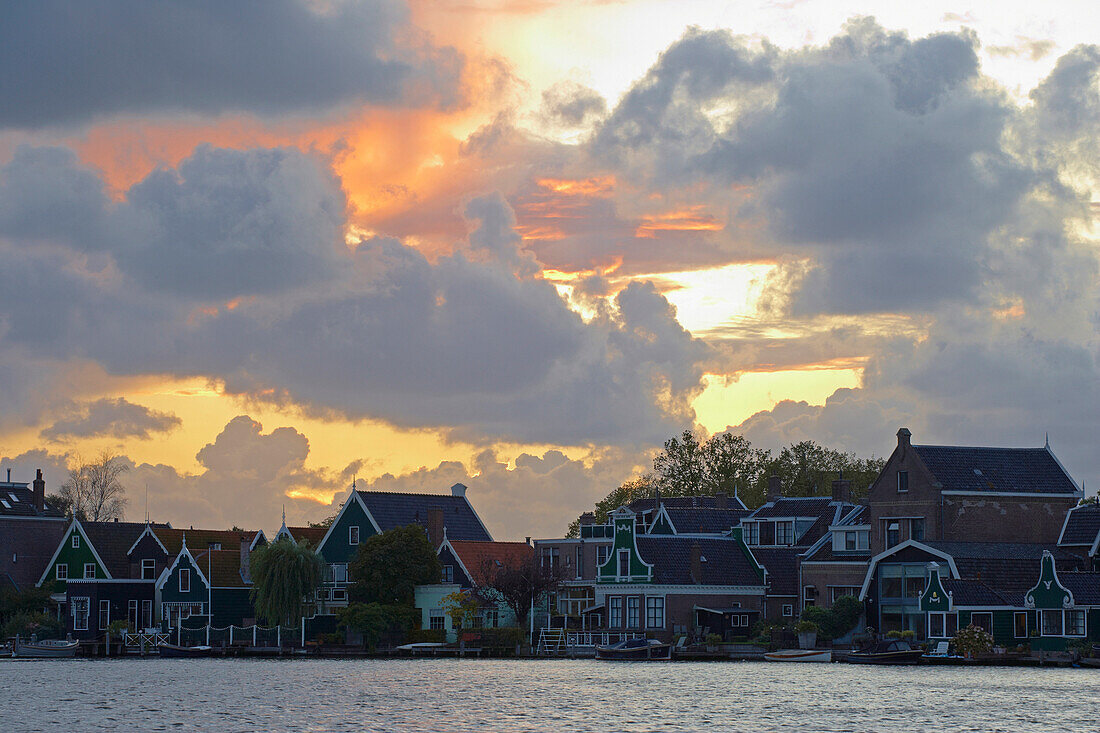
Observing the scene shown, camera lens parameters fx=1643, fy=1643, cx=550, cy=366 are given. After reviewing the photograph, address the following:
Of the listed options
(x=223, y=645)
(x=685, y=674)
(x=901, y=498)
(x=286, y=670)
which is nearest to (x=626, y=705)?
(x=685, y=674)

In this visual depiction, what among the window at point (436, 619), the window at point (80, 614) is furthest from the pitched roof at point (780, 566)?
the window at point (80, 614)

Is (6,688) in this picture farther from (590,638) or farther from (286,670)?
(590,638)

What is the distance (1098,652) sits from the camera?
286 feet

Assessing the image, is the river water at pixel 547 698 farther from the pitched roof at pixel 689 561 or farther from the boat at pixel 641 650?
the pitched roof at pixel 689 561

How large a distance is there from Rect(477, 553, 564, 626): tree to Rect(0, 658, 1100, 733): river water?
11.3 m

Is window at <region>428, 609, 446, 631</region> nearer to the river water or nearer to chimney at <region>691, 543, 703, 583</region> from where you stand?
the river water

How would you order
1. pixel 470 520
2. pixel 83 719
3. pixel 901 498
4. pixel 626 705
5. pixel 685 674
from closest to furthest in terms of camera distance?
pixel 83 719 < pixel 626 705 < pixel 685 674 < pixel 901 498 < pixel 470 520

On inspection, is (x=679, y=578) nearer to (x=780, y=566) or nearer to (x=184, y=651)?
(x=780, y=566)

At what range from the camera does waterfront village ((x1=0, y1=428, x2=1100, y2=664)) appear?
9238cm

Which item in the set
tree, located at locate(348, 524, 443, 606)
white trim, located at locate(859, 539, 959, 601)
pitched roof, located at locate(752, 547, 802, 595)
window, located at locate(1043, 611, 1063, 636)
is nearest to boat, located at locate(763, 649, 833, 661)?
white trim, located at locate(859, 539, 959, 601)

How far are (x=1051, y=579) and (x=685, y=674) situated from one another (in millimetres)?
21069

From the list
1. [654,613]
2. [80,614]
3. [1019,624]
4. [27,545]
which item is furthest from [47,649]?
[1019,624]

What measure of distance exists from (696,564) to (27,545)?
5669 cm

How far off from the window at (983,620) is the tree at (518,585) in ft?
98.1
